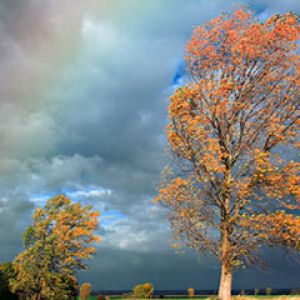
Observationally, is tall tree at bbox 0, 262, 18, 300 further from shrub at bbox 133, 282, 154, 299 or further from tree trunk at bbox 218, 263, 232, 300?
tree trunk at bbox 218, 263, 232, 300

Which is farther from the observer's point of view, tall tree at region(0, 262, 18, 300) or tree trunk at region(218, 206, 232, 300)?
tall tree at region(0, 262, 18, 300)

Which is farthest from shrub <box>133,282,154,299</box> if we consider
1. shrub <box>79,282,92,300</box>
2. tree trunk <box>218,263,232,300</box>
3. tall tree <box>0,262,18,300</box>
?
tree trunk <box>218,263,232,300</box>

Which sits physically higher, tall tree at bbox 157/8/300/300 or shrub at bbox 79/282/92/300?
tall tree at bbox 157/8/300/300

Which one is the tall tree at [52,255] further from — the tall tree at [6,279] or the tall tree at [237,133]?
the tall tree at [237,133]

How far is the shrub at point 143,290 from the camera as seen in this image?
47.9m

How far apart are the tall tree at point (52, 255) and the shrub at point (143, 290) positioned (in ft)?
20.6

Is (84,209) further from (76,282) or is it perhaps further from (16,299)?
(16,299)

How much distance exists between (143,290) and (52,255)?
34.6ft

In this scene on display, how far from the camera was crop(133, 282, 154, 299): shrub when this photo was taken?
→ 47903 mm

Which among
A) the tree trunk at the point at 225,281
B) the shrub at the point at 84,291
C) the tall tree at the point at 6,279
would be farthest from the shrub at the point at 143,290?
the tree trunk at the point at 225,281

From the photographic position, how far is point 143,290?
1911 inches

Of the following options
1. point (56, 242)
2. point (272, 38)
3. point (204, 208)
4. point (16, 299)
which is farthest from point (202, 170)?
point (16, 299)

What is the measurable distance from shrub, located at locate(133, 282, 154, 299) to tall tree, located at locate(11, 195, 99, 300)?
6287mm

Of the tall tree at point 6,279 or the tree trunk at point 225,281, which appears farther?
the tall tree at point 6,279
